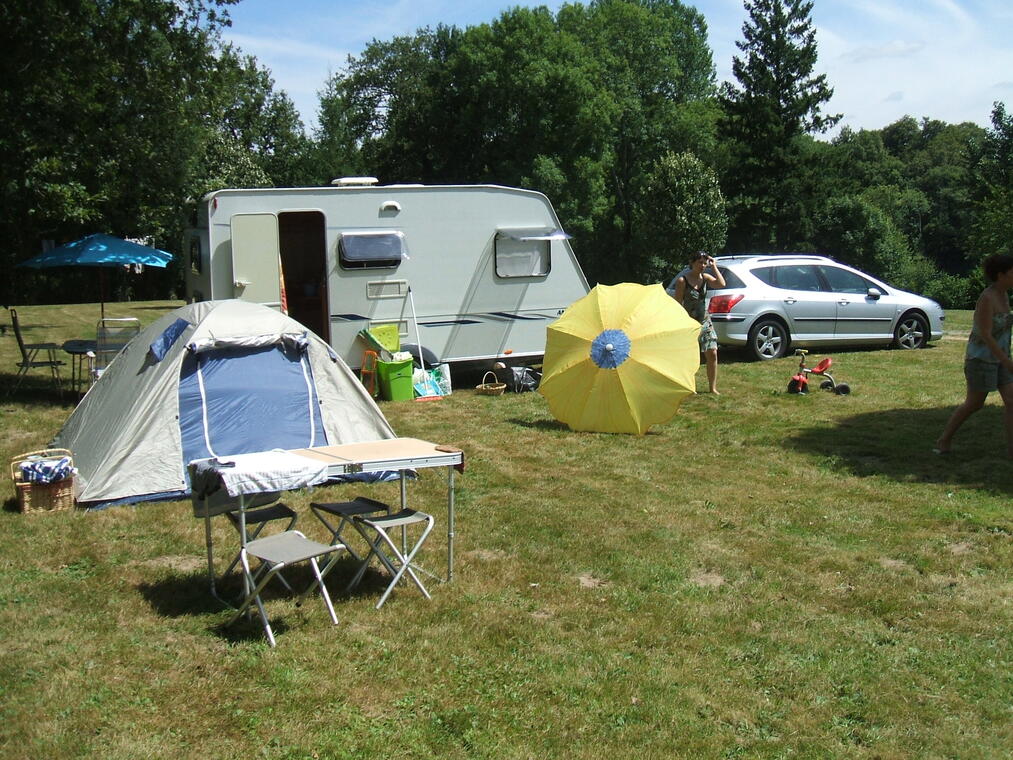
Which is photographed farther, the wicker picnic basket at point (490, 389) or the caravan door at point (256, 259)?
the wicker picnic basket at point (490, 389)

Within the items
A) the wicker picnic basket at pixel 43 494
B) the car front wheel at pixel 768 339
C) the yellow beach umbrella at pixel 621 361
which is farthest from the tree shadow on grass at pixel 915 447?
the wicker picnic basket at pixel 43 494

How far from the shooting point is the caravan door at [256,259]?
10.9 m

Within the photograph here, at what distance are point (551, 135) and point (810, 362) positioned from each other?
85.9 feet

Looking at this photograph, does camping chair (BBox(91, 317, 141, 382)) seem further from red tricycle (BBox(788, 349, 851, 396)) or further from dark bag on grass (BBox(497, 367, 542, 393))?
red tricycle (BBox(788, 349, 851, 396))

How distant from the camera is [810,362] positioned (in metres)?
13.4

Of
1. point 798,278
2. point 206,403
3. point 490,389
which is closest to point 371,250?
point 490,389

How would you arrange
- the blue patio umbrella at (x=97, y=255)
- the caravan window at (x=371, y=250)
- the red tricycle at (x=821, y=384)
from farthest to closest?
the blue patio umbrella at (x=97, y=255)
the caravan window at (x=371, y=250)
the red tricycle at (x=821, y=384)

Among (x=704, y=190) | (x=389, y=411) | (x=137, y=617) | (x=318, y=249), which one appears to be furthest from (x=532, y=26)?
(x=137, y=617)

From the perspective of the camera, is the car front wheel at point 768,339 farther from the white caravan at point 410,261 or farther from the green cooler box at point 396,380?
the green cooler box at point 396,380

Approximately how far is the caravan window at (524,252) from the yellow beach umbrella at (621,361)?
276 centimetres

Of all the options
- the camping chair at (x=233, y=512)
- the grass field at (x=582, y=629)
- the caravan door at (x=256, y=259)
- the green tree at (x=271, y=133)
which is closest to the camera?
the grass field at (x=582, y=629)

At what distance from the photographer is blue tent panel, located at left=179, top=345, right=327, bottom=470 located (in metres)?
7.53

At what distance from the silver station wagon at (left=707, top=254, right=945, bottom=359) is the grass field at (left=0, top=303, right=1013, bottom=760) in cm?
527

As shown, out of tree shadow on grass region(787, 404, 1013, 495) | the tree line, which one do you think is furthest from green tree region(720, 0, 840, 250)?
tree shadow on grass region(787, 404, 1013, 495)
